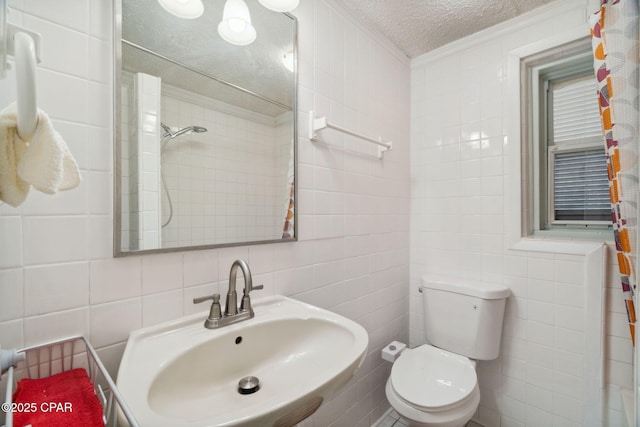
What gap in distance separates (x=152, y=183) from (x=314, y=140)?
2.24 feet

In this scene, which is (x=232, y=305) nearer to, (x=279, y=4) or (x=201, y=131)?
(x=201, y=131)

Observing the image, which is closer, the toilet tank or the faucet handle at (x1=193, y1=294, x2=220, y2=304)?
the faucet handle at (x1=193, y1=294, x2=220, y2=304)

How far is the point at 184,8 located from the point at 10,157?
728mm

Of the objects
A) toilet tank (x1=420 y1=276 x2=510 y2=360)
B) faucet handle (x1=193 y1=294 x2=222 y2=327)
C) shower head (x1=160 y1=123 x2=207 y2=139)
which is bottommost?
toilet tank (x1=420 y1=276 x2=510 y2=360)

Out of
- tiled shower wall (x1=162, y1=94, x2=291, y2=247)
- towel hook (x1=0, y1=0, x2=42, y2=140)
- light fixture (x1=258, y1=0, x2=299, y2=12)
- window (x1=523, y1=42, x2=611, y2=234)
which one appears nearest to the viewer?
towel hook (x1=0, y1=0, x2=42, y2=140)

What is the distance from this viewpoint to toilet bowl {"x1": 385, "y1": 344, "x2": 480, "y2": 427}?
1.14 meters

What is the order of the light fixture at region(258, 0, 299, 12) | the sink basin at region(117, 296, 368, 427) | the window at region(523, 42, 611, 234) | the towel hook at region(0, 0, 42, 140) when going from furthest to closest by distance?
the window at region(523, 42, 611, 234) → the light fixture at region(258, 0, 299, 12) → the sink basin at region(117, 296, 368, 427) → the towel hook at region(0, 0, 42, 140)

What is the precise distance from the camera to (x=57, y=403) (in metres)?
0.53

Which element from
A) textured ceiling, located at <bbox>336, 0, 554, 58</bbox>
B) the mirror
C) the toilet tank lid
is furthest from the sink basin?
textured ceiling, located at <bbox>336, 0, 554, 58</bbox>

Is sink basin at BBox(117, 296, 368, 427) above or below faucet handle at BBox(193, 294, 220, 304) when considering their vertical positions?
below

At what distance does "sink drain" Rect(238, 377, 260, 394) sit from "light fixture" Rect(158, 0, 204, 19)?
1.15 m

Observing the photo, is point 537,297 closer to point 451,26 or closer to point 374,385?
point 374,385

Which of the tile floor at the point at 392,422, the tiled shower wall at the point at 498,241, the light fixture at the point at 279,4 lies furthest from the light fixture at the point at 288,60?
the tile floor at the point at 392,422

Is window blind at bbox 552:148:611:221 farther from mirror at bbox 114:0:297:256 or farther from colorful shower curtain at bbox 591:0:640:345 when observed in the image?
mirror at bbox 114:0:297:256
